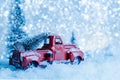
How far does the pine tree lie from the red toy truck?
11 centimetres

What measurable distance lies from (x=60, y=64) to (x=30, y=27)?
16.6 inches

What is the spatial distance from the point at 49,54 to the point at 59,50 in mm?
129

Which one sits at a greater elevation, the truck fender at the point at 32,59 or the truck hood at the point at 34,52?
the truck hood at the point at 34,52

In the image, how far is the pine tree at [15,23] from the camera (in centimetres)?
281

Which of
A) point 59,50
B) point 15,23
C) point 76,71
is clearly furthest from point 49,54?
point 15,23

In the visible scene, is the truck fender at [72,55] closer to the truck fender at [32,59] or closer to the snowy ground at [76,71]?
the snowy ground at [76,71]

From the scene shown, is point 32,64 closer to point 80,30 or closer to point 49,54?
point 49,54

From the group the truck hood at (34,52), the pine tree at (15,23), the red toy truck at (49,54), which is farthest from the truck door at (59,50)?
the pine tree at (15,23)

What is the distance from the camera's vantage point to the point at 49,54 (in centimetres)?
282

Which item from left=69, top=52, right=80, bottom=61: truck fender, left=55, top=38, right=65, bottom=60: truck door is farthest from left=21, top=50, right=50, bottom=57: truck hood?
left=69, top=52, right=80, bottom=61: truck fender

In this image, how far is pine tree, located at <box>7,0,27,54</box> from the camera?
2.81 meters

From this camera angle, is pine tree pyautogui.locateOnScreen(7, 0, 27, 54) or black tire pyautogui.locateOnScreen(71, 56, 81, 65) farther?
black tire pyautogui.locateOnScreen(71, 56, 81, 65)

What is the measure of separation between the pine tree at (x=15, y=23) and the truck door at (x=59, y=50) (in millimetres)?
299

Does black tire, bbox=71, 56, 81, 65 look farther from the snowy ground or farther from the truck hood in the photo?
the truck hood
